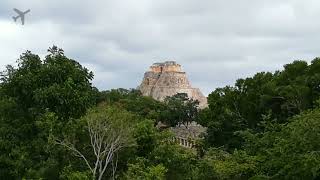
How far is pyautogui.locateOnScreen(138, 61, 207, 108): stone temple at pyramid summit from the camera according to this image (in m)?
127

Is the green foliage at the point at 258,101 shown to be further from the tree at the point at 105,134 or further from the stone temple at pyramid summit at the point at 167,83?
the stone temple at pyramid summit at the point at 167,83

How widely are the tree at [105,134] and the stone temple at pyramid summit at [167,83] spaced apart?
97.7 m

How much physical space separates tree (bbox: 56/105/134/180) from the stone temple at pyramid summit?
321 feet

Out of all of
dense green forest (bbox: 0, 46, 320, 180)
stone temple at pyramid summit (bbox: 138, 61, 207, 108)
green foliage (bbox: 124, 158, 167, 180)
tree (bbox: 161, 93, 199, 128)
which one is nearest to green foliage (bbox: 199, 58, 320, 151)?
dense green forest (bbox: 0, 46, 320, 180)

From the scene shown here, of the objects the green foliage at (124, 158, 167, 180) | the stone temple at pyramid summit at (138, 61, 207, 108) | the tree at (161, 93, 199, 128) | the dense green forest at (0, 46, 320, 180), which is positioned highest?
the stone temple at pyramid summit at (138, 61, 207, 108)

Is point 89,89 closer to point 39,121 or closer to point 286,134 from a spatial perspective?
point 39,121

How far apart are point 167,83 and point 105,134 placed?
10345 centimetres

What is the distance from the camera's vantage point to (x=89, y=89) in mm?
28203

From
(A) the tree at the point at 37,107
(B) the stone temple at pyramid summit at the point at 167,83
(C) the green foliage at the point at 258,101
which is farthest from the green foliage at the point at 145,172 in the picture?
(B) the stone temple at pyramid summit at the point at 167,83

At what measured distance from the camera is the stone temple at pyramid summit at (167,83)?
127 metres

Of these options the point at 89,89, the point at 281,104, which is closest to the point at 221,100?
the point at 281,104

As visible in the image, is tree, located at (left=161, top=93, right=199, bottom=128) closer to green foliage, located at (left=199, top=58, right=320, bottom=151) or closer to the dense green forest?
green foliage, located at (left=199, top=58, right=320, bottom=151)

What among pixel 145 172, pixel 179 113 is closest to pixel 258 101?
pixel 145 172

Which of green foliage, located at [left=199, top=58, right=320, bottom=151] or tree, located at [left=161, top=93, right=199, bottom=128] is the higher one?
tree, located at [left=161, top=93, right=199, bottom=128]
